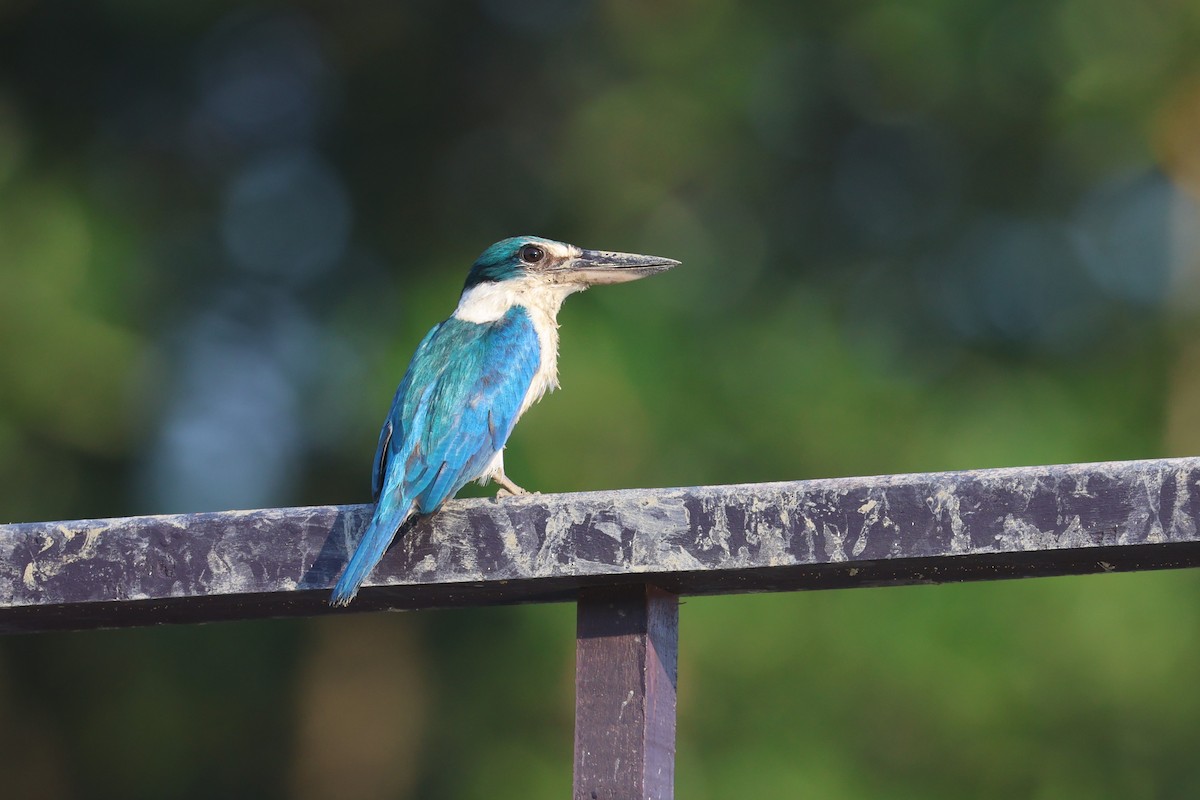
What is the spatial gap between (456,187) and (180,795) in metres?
3.76

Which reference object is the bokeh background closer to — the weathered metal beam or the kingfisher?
the kingfisher

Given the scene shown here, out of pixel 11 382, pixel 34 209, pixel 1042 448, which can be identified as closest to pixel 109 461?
pixel 11 382

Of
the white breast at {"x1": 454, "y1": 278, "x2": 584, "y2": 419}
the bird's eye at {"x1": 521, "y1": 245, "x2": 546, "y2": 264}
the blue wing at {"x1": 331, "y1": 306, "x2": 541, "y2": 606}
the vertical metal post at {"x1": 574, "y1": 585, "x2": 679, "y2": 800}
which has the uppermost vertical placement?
the bird's eye at {"x1": 521, "y1": 245, "x2": 546, "y2": 264}

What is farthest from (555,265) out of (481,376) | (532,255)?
(481,376)

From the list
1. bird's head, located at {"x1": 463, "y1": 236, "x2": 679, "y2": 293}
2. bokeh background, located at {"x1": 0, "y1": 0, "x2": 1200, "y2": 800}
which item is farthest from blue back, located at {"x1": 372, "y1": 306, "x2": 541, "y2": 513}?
bokeh background, located at {"x1": 0, "y1": 0, "x2": 1200, "y2": 800}

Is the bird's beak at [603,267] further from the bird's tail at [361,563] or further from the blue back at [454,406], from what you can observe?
the bird's tail at [361,563]

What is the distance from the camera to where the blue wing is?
10.6 ft

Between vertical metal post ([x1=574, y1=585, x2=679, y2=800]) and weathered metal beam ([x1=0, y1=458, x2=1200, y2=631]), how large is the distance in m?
0.05

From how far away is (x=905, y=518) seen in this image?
1.97 m

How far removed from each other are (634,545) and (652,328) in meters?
6.11

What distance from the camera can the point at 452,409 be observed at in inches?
150

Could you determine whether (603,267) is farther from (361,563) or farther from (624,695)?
(624,695)

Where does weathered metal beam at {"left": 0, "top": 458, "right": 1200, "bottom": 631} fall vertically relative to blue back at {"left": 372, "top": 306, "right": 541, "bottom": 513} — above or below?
below

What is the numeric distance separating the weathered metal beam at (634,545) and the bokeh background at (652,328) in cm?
512
